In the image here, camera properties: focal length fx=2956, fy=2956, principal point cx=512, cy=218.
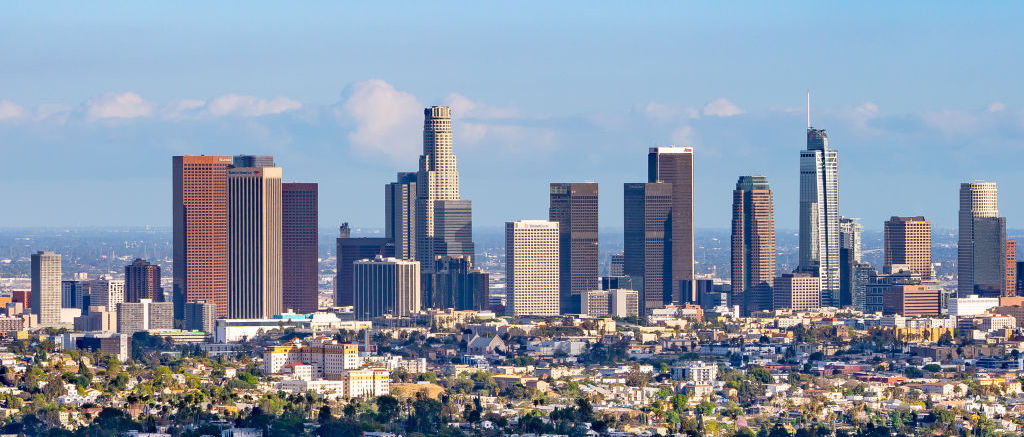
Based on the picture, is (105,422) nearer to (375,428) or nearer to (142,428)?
(142,428)

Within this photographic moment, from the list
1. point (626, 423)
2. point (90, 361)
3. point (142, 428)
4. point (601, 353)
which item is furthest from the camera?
point (601, 353)

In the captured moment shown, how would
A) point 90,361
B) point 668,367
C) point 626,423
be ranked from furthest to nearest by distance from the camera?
point 668,367 < point 90,361 < point 626,423

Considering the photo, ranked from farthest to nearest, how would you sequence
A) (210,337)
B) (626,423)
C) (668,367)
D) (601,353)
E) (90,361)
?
(210,337) < (601,353) < (668,367) < (90,361) < (626,423)

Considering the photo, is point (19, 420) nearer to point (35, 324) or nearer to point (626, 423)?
point (626, 423)

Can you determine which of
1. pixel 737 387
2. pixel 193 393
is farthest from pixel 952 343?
pixel 193 393

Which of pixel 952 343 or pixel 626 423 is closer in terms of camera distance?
pixel 626 423

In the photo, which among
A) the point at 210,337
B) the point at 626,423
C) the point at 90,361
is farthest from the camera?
the point at 210,337

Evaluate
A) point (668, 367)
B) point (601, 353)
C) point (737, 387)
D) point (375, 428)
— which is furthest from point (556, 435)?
point (601, 353)

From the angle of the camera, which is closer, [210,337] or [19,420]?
[19,420]
